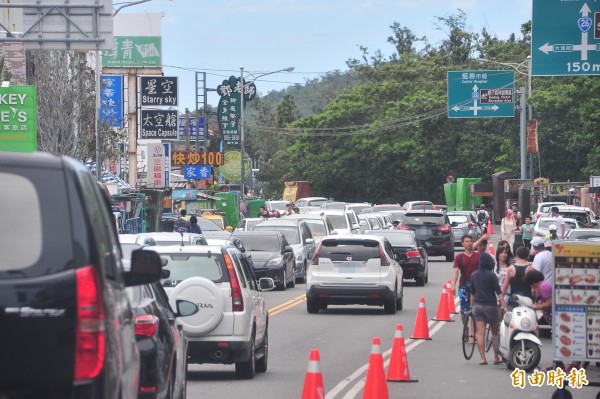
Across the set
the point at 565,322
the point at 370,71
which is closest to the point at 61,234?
the point at 565,322

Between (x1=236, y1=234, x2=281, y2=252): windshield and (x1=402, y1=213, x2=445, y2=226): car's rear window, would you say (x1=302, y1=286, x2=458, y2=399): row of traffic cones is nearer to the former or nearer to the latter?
(x1=236, y1=234, x2=281, y2=252): windshield

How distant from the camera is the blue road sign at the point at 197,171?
64.0 meters

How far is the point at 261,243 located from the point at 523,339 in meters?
17.2

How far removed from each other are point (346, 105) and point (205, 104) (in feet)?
47.2

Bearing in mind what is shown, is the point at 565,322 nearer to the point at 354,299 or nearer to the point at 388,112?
the point at 354,299

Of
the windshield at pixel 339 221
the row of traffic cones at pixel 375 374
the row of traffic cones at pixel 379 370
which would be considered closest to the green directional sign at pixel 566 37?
the row of traffic cones at pixel 379 370

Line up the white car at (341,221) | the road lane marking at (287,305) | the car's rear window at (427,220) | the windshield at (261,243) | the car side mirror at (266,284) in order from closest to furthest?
the car side mirror at (266,284)
the road lane marking at (287,305)
the windshield at (261,243)
the white car at (341,221)
the car's rear window at (427,220)

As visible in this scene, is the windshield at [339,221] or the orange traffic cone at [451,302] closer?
the orange traffic cone at [451,302]

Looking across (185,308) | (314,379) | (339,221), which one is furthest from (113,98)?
(314,379)

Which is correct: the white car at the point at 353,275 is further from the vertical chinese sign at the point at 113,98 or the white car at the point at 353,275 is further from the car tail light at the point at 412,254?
the vertical chinese sign at the point at 113,98

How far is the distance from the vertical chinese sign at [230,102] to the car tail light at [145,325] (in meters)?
61.8

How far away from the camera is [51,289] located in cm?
573

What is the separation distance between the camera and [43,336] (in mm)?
5719

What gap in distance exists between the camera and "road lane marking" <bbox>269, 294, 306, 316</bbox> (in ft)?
85.5
